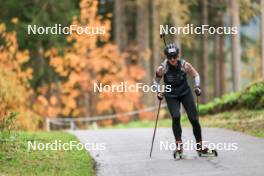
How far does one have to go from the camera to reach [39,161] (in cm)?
1289

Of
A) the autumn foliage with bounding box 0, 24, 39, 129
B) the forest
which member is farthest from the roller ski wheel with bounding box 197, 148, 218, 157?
the forest

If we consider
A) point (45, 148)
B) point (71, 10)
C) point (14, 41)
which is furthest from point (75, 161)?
point (71, 10)

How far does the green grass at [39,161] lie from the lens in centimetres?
1193

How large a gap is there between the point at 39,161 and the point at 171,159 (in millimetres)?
2398

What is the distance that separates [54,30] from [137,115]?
7.27 metres

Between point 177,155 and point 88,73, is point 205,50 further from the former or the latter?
point 177,155

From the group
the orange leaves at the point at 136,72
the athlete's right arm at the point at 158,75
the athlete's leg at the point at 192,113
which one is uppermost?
the orange leaves at the point at 136,72

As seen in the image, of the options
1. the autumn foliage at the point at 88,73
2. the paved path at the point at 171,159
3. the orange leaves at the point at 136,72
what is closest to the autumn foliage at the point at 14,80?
the autumn foliage at the point at 88,73

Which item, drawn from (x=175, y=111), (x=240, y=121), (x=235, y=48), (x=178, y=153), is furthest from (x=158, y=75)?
(x=235, y=48)

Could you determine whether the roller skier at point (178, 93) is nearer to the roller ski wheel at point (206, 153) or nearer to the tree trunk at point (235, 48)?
the roller ski wheel at point (206, 153)

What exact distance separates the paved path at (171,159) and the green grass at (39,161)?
30cm

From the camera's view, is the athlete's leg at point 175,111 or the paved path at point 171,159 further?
the athlete's leg at point 175,111

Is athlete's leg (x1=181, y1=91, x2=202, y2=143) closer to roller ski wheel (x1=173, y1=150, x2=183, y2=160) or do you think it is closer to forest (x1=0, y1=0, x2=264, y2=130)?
roller ski wheel (x1=173, y1=150, x2=183, y2=160)

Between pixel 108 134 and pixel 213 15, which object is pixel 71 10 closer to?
pixel 213 15
